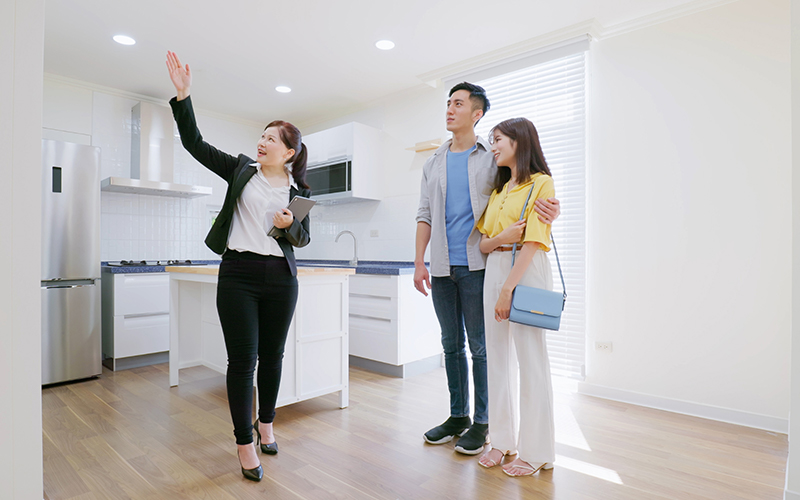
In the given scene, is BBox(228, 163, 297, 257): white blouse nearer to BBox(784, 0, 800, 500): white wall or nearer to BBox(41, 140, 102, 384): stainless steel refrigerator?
BBox(784, 0, 800, 500): white wall

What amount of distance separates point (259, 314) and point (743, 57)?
2.96m

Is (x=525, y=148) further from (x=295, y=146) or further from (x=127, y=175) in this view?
(x=127, y=175)

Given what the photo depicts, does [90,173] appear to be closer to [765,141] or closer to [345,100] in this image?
[345,100]

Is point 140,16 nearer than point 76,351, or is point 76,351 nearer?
point 140,16

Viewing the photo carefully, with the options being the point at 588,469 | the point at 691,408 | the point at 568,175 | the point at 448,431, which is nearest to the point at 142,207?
the point at 448,431

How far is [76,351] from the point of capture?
3.33 metres

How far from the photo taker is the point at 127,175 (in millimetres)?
4410

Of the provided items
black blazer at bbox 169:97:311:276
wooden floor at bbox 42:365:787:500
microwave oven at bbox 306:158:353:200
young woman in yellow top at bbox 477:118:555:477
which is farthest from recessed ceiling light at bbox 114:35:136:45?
young woman in yellow top at bbox 477:118:555:477

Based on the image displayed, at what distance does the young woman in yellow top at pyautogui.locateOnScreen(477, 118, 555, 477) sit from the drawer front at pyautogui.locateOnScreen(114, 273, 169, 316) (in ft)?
10.2

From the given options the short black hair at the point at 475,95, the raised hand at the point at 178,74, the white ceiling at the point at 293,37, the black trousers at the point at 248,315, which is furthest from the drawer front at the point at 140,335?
the short black hair at the point at 475,95

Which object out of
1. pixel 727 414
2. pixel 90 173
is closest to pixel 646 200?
pixel 727 414

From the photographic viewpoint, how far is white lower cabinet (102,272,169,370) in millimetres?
3674

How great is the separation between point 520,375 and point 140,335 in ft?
10.8

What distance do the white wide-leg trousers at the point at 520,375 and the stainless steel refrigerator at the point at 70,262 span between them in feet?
10.1
